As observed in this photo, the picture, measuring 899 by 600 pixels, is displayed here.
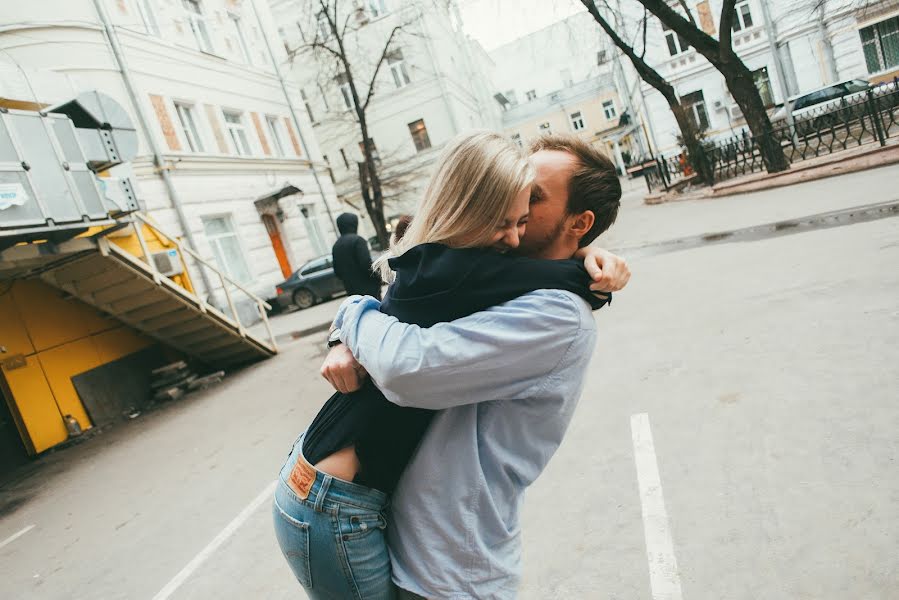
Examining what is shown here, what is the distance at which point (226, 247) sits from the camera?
18.5m

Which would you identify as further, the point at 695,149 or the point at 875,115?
the point at 695,149

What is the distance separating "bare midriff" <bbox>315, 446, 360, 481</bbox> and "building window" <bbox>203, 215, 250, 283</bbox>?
58.9 feet

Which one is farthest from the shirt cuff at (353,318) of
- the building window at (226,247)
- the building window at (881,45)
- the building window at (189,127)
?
the building window at (881,45)

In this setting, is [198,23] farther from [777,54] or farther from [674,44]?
[777,54]

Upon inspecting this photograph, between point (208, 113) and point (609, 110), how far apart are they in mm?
38645

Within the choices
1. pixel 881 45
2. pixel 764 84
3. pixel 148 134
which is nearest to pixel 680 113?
pixel 764 84

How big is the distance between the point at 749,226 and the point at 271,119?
19092mm

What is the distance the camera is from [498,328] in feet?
3.55

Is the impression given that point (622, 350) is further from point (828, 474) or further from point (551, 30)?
point (551, 30)

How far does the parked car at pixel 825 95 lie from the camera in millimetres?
21227

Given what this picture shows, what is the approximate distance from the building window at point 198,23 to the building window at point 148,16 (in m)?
1.86

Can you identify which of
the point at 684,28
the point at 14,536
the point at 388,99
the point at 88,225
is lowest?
the point at 14,536

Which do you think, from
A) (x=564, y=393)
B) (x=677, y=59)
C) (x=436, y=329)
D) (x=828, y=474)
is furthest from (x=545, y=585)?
(x=677, y=59)

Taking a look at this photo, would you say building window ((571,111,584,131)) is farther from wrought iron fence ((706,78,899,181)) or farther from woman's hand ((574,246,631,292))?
woman's hand ((574,246,631,292))
